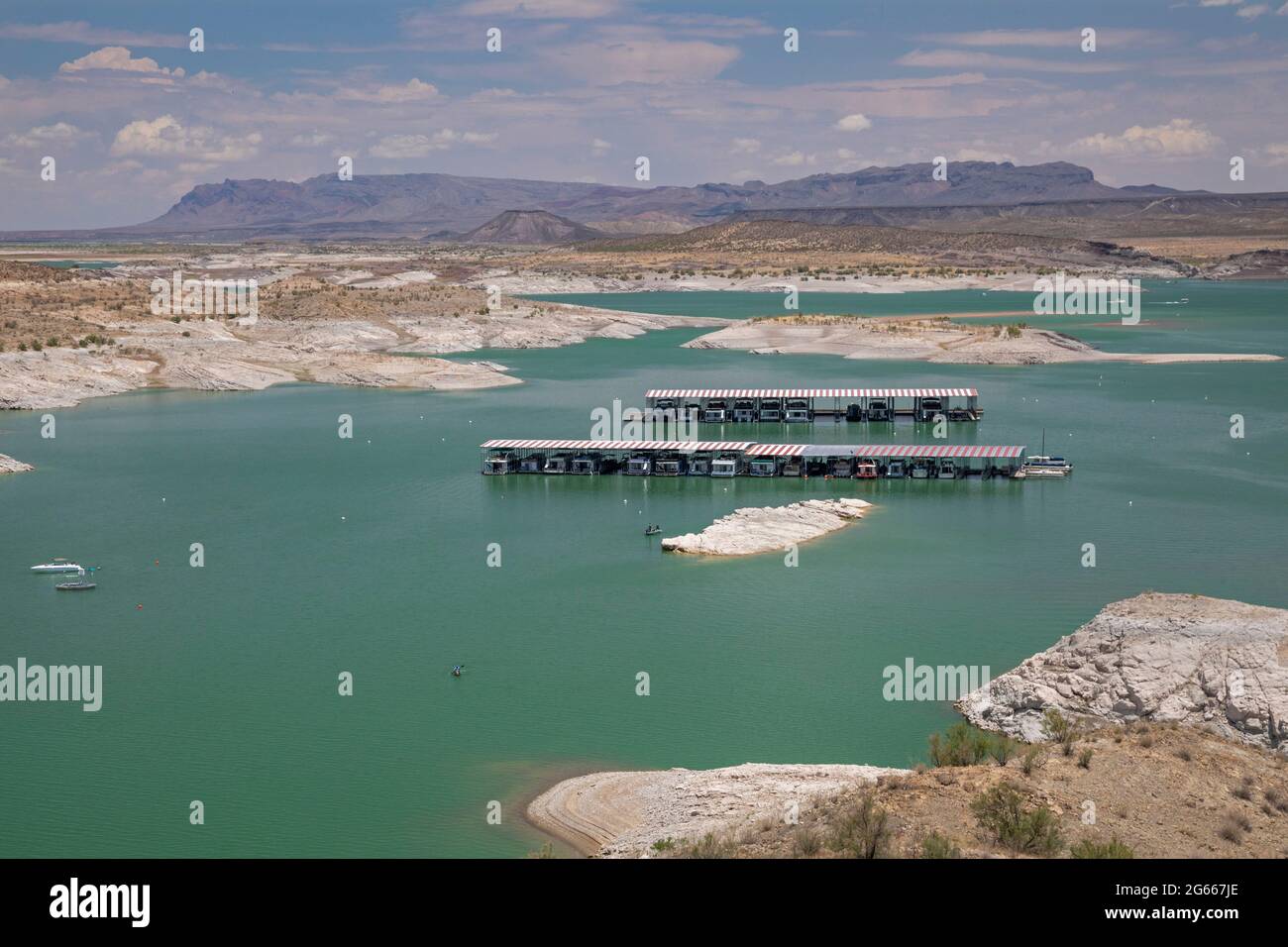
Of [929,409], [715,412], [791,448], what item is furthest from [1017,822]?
[715,412]

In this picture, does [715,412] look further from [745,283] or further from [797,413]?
[745,283]

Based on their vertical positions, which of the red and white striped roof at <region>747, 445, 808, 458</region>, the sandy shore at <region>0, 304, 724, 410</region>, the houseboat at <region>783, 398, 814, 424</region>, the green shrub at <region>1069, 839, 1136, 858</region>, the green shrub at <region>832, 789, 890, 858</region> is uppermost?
the sandy shore at <region>0, 304, 724, 410</region>

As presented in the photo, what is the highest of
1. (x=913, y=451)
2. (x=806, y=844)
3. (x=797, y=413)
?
(x=797, y=413)

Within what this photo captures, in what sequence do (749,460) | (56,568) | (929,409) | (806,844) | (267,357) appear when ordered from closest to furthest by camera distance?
(806,844) → (56,568) → (749,460) → (929,409) → (267,357)

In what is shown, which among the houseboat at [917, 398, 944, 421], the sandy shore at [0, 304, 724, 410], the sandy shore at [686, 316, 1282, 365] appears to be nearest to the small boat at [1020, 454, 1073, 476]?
the houseboat at [917, 398, 944, 421]

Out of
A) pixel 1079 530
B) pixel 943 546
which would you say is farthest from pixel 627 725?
pixel 1079 530

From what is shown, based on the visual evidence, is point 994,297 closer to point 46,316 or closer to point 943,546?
point 46,316

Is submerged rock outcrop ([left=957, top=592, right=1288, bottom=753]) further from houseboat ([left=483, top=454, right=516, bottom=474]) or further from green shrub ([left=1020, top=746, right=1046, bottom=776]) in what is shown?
houseboat ([left=483, top=454, right=516, bottom=474])
